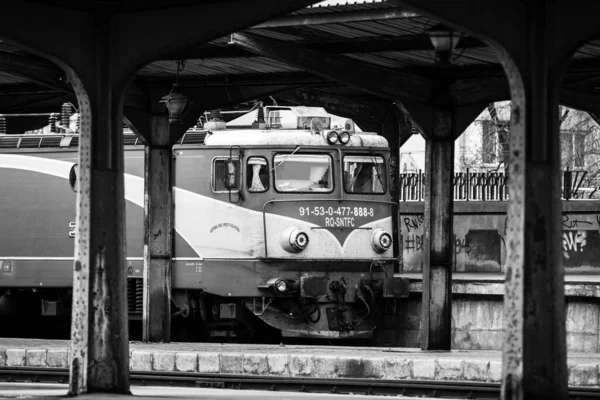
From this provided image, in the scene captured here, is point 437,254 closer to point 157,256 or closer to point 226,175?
point 226,175

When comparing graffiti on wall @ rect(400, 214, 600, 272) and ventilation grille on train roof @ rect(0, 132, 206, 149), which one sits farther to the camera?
graffiti on wall @ rect(400, 214, 600, 272)

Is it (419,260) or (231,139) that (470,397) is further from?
(419,260)

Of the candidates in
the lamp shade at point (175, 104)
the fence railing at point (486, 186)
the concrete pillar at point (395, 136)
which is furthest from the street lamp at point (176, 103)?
the fence railing at point (486, 186)

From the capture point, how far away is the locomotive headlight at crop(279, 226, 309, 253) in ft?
61.9

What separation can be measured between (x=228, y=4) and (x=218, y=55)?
19.6ft

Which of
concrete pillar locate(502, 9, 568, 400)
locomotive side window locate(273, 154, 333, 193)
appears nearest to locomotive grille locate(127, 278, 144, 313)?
locomotive side window locate(273, 154, 333, 193)

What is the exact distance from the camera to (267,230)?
62.5 feet

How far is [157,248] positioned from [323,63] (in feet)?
15.5

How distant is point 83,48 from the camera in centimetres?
1029

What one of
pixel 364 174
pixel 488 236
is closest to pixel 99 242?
pixel 364 174

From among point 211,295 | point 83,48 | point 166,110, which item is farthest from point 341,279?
point 83,48

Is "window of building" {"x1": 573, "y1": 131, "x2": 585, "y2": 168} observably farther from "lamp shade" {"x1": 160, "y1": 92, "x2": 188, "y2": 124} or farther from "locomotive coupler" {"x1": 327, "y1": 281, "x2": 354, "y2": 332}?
"lamp shade" {"x1": 160, "y1": 92, "x2": 188, "y2": 124}

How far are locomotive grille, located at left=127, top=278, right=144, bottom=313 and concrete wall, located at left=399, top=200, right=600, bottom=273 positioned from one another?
694 centimetres

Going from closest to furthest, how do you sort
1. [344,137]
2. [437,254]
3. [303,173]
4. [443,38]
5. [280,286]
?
1. [443,38]
2. [437,254]
3. [280,286]
4. [303,173]
5. [344,137]
